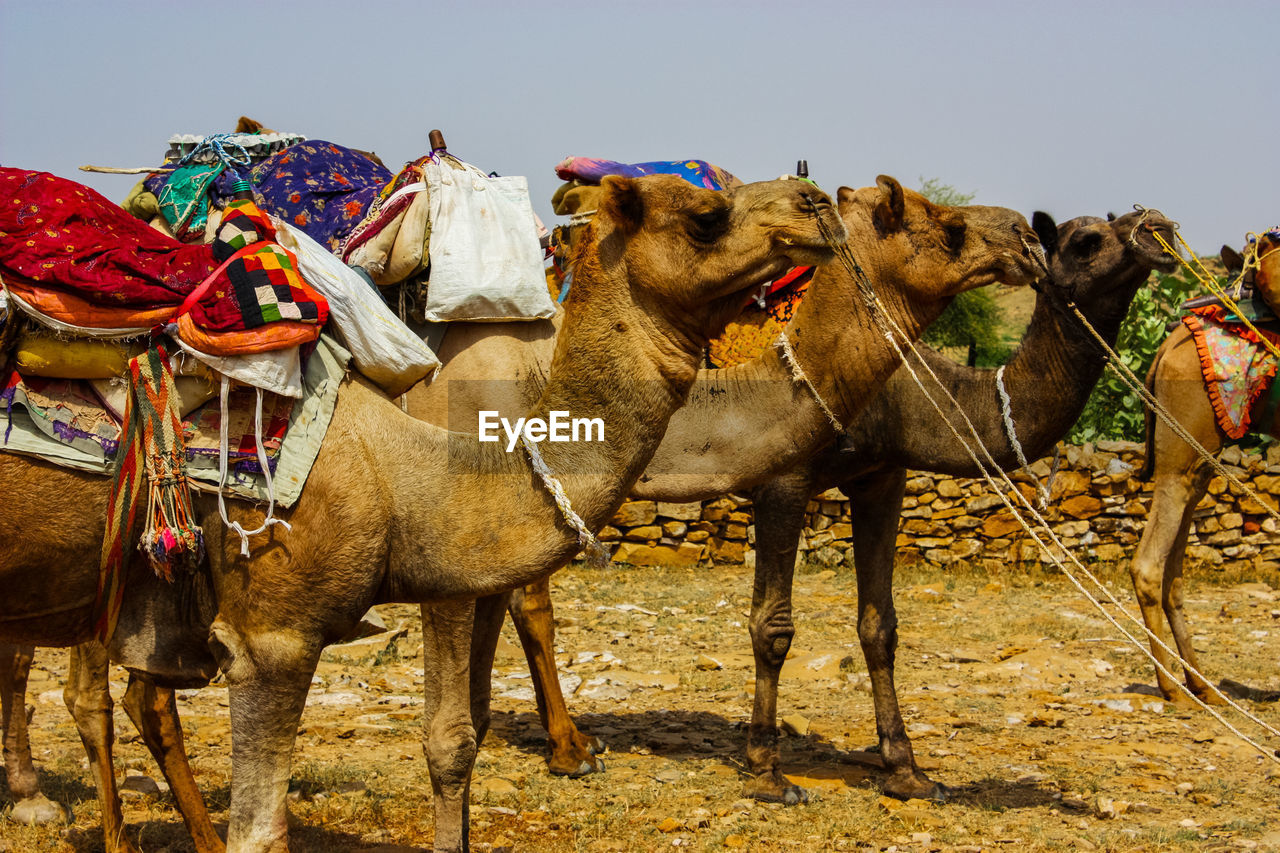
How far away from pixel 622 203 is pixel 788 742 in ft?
14.5

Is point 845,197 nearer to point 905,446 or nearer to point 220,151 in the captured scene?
point 905,446

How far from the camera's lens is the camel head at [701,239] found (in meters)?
3.53

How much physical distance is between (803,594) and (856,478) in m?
5.20

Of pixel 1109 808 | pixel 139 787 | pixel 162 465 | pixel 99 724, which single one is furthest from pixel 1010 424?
pixel 139 787

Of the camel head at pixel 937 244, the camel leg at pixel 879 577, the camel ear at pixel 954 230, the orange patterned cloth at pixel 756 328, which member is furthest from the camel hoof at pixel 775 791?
the camel ear at pixel 954 230

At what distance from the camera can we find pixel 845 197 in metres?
5.38

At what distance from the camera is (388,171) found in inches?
227

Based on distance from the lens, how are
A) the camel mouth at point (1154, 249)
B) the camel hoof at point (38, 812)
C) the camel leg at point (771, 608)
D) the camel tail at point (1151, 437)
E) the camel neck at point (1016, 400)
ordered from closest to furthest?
the camel hoof at point (38, 812) → the camel mouth at point (1154, 249) → the camel neck at point (1016, 400) → the camel leg at point (771, 608) → the camel tail at point (1151, 437)

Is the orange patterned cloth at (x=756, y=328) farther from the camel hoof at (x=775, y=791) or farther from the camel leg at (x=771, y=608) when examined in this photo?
the camel hoof at (x=775, y=791)

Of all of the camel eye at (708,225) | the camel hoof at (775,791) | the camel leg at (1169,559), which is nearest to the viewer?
the camel eye at (708,225)

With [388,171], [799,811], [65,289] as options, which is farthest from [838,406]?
[65,289]

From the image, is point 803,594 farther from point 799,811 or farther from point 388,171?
point 388,171

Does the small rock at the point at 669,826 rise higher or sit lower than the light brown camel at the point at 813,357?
lower

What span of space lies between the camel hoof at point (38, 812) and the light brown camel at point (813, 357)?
2.42 m
